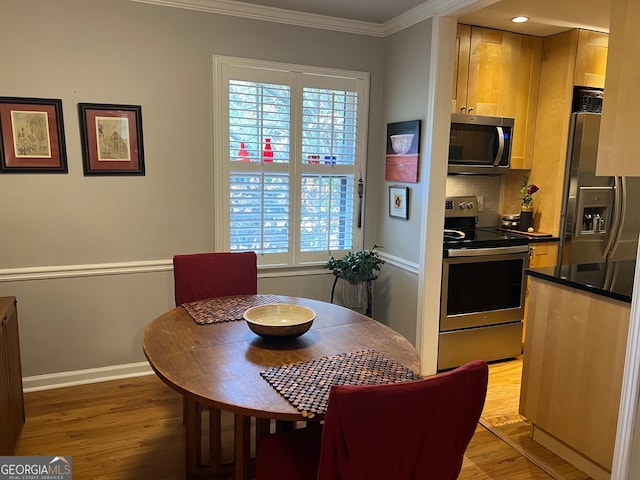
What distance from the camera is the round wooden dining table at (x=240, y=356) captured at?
149 cm

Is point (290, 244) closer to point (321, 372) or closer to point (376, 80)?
point (376, 80)

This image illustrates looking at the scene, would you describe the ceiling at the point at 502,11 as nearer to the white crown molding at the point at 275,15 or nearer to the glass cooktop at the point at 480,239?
the white crown molding at the point at 275,15

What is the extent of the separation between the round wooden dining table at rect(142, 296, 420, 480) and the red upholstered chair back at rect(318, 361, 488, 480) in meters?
0.22

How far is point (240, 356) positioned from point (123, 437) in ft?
4.07

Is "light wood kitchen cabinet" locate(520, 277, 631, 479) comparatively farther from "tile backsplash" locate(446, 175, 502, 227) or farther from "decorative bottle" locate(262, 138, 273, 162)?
"decorative bottle" locate(262, 138, 273, 162)

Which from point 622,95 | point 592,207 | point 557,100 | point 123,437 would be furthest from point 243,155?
point 592,207

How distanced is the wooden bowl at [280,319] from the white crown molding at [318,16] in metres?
2.06

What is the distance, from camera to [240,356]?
71.0 inches

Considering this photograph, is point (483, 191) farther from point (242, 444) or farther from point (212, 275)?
point (242, 444)

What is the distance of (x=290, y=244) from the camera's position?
3.56 meters

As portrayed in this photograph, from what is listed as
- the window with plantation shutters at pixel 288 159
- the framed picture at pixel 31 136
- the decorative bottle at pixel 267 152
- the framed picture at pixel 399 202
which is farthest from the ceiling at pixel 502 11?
the framed picture at pixel 31 136

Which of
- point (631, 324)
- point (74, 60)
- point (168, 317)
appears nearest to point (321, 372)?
point (168, 317)

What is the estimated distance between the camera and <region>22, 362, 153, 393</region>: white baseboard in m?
3.04

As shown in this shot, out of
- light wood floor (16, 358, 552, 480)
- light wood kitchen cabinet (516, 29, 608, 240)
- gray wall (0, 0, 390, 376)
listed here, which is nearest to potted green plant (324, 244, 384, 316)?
gray wall (0, 0, 390, 376)
